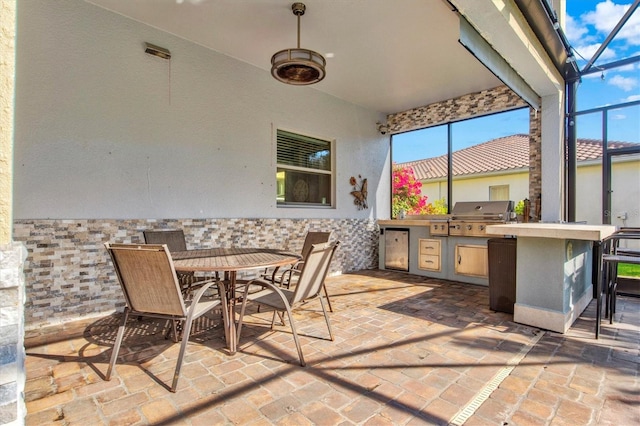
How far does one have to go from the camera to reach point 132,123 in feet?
11.3

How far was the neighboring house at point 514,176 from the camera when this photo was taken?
4.28 meters

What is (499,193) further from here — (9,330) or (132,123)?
(9,330)

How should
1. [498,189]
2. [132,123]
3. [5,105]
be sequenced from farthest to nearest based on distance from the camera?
[498,189], [132,123], [5,105]

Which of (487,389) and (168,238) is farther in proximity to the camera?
(168,238)

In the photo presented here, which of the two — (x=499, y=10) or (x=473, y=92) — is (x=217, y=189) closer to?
(x=499, y=10)

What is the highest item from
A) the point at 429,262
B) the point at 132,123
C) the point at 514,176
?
the point at 132,123

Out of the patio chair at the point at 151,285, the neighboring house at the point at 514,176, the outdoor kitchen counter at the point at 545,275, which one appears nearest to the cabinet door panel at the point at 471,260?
the neighboring house at the point at 514,176

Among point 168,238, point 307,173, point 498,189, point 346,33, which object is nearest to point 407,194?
point 498,189

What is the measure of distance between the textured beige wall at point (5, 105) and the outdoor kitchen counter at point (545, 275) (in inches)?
129

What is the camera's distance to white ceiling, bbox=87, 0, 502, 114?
3248 millimetres

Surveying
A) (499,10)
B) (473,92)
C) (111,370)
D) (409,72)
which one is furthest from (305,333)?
(473,92)

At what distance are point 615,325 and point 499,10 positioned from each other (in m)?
3.07

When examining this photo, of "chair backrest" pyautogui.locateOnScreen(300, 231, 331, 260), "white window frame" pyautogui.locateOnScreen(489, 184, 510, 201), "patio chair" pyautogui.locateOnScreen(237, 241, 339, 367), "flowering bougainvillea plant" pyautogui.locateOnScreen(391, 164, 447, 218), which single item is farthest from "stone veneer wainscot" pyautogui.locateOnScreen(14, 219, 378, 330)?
"white window frame" pyautogui.locateOnScreen(489, 184, 510, 201)

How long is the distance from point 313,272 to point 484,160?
5.06 metres
